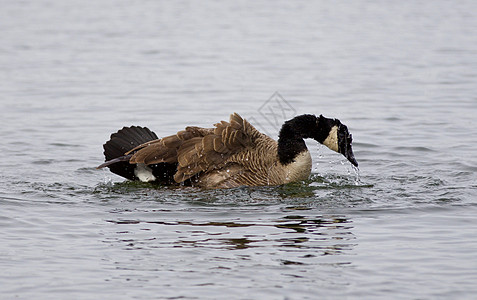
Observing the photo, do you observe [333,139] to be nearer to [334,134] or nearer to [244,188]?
[334,134]

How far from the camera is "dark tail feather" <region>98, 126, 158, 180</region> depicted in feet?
35.2

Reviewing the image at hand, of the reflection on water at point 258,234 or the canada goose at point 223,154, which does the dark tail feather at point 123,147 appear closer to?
the canada goose at point 223,154

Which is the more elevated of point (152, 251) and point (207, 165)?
point (207, 165)

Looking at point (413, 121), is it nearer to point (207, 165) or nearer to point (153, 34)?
point (207, 165)

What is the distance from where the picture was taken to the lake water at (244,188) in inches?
292

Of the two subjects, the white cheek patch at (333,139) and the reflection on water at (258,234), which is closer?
the reflection on water at (258,234)

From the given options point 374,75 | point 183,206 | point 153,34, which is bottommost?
point 183,206

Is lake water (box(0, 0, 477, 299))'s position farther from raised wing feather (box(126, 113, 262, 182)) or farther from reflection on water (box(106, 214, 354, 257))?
raised wing feather (box(126, 113, 262, 182))

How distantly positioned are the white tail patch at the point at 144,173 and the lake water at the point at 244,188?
0.12m

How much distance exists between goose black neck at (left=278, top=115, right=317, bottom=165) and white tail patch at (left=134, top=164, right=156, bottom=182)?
5.88 feet

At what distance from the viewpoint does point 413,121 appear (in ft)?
51.4

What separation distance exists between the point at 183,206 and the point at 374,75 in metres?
11.2

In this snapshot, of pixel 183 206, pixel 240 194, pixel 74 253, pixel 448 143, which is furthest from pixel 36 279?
pixel 448 143

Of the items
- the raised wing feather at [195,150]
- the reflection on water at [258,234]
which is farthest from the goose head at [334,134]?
the reflection on water at [258,234]
